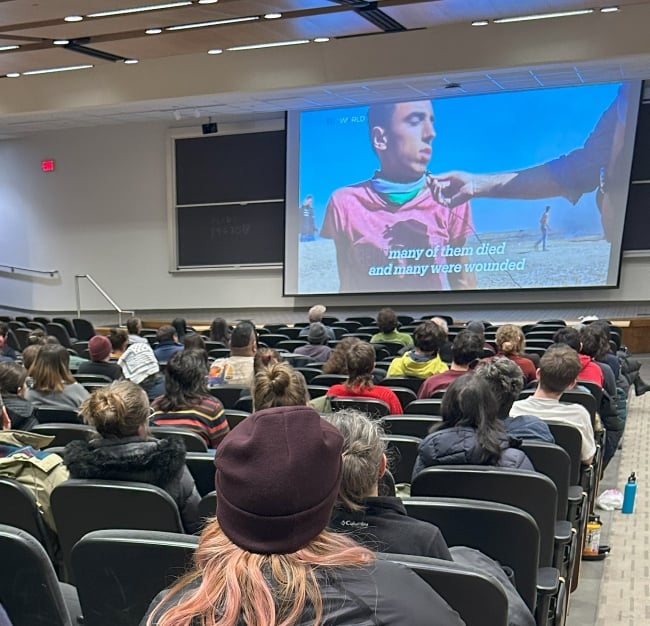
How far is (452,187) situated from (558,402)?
7.43m

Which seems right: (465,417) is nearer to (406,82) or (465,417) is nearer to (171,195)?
(406,82)

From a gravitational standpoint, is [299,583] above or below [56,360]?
above

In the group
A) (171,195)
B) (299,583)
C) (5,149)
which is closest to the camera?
(299,583)

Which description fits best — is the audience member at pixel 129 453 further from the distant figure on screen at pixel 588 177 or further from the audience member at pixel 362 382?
the distant figure on screen at pixel 588 177

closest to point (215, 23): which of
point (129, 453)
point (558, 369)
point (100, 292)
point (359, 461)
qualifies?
point (558, 369)

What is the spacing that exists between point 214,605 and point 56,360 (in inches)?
134

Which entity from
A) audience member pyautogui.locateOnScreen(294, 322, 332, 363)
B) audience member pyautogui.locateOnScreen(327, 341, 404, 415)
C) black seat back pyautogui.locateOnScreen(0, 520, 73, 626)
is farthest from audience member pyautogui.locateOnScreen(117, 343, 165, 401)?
black seat back pyautogui.locateOnScreen(0, 520, 73, 626)

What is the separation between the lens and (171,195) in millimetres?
12102

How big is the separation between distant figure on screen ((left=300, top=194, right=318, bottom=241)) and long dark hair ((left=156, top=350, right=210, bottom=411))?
7910 mm

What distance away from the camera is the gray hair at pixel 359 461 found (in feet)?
4.71

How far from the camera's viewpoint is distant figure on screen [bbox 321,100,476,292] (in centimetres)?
1004

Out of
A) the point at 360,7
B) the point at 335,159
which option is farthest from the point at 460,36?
the point at 335,159

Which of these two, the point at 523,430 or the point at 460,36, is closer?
the point at 523,430

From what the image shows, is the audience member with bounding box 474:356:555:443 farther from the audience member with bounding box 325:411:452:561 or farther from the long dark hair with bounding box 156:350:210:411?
the long dark hair with bounding box 156:350:210:411
